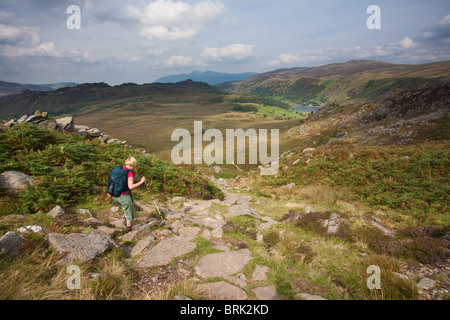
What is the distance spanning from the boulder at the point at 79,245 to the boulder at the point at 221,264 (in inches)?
102

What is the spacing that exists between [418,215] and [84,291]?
14126 mm

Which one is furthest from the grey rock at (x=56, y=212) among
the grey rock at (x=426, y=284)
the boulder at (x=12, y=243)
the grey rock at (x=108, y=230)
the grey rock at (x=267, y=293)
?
the grey rock at (x=426, y=284)

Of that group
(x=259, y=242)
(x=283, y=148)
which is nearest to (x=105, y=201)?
(x=259, y=242)

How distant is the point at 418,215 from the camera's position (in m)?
10.6

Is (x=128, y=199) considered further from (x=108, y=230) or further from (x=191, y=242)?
(x=191, y=242)

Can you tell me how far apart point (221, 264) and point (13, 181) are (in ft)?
28.0

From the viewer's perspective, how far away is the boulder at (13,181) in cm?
776

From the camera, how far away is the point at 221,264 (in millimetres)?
5605

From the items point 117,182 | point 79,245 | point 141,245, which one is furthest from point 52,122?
point 141,245

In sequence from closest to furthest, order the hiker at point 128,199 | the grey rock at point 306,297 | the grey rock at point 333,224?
the grey rock at point 306,297, the hiker at point 128,199, the grey rock at point 333,224

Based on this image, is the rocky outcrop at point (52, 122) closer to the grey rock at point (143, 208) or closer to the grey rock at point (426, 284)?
the grey rock at point (143, 208)

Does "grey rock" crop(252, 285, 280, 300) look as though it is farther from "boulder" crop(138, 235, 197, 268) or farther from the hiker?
the hiker

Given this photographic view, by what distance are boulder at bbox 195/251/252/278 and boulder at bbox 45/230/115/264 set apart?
260 centimetres
